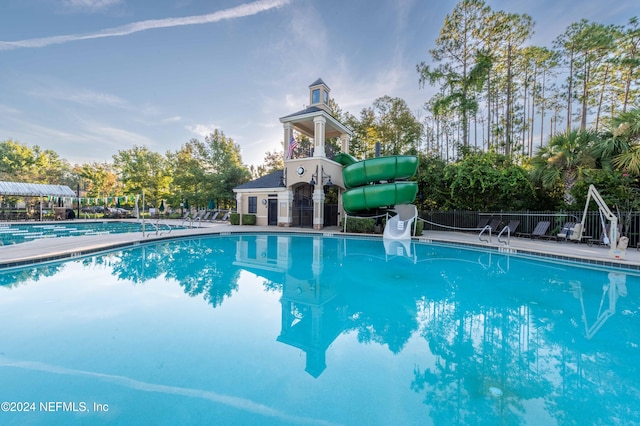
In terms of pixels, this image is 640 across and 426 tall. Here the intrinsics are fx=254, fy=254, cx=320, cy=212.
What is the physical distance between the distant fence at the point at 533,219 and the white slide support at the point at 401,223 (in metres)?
1.02

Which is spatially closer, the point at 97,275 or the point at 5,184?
the point at 97,275

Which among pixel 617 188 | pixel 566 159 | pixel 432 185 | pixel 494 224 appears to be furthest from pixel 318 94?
pixel 617 188

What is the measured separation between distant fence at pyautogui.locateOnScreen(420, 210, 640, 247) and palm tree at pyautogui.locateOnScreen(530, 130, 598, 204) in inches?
38.5

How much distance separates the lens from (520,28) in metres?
16.5

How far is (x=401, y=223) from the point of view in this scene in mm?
13023

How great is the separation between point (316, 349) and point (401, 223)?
35.6ft

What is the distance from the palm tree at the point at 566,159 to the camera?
35.5 feet

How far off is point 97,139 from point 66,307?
32.0 metres

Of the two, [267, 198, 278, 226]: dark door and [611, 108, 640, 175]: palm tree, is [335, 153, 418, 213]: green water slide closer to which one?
[267, 198, 278, 226]: dark door

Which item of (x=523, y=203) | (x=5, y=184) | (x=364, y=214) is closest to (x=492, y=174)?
(x=523, y=203)

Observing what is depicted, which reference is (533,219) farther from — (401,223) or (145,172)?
(145,172)

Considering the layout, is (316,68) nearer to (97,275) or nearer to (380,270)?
(380,270)

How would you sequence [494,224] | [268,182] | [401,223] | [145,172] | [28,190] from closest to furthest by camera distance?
[401,223] < [494,224] < [268,182] < [28,190] < [145,172]

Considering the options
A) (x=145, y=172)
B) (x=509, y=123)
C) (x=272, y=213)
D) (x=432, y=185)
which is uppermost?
(x=509, y=123)
